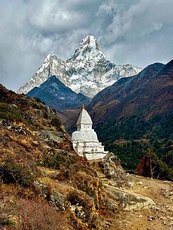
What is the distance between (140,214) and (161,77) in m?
184

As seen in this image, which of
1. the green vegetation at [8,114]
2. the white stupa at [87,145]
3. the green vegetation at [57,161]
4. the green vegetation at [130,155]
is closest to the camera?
the green vegetation at [57,161]

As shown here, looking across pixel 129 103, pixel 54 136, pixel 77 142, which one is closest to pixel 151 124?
pixel 129 103

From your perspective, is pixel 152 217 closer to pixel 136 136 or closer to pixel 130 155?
pixel 130 155

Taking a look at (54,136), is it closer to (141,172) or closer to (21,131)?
(21,131)

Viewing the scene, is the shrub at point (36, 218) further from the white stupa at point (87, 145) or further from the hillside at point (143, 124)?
the hillside at point (143, 124)

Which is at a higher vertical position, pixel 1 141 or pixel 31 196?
pixel 1 141

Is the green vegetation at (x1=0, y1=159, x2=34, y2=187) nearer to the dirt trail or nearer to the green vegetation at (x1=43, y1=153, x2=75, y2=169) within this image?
the green vegetation at (x1=43, y1=153, x2=75, y2=169)

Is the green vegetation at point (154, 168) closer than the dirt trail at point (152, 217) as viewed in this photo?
No

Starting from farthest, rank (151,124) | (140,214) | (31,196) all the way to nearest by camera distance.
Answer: (151,124)
(140,214)
(31,196)

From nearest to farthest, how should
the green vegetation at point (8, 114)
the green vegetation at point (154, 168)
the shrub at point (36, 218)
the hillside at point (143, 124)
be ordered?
the shrub at point (36, 218), the green vegetation at point (8, 114), the green vegetation at point (154, 168), the hillside at point (143, 124)

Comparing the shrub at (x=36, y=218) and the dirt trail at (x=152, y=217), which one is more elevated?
the shrub at (x=36, y=218)

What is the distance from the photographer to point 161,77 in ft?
653

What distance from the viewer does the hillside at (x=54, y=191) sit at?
14.8 m

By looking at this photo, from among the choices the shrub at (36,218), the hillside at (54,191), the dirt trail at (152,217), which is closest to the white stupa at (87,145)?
the hillside at (54,191)
